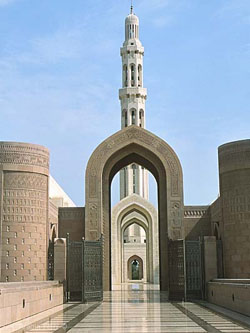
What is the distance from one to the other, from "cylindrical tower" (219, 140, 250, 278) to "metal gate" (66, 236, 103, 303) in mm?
4195

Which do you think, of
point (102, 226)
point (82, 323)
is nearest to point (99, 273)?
point (102, 226)

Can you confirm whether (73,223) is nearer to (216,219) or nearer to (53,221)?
(53,221)

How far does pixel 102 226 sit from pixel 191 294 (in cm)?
439

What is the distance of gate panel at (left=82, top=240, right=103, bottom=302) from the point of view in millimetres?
17328

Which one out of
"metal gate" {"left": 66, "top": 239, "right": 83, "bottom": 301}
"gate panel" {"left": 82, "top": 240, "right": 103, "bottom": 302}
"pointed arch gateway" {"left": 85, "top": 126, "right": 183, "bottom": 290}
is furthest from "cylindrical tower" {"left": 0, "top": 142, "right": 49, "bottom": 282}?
"pointed arch gateway" {"left": 85, "top": 126, "right": 183, "bottom": 290}

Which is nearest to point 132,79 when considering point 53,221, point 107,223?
point 107,223

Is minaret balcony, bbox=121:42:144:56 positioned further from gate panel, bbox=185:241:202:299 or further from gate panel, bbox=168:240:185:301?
gate panel, bbox=185:241:202:299

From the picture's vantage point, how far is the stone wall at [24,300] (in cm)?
916

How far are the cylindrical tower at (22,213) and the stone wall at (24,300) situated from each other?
2.42m

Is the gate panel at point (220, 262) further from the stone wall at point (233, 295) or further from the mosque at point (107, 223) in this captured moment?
the stone wall at point (233, 295)

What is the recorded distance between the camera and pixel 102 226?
20062 millimetres

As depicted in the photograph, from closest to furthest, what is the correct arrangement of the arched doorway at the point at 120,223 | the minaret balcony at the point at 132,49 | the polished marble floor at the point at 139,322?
the polished marble floor at the point at 139,322
the arched doorway at the point at 120,223
the minaret balcony at the point at 132,49

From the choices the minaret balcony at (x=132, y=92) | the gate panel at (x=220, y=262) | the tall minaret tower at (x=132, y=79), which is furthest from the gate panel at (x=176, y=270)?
the tall minaret tower at (x=132, y=79)

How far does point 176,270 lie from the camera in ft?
58.1
